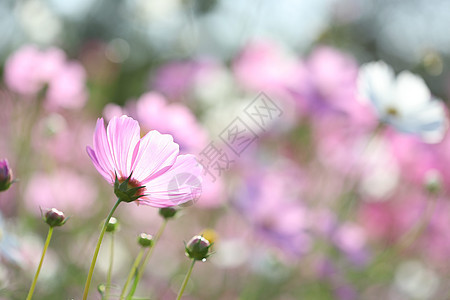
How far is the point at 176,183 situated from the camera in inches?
17.7

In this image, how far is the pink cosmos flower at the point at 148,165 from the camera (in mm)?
443

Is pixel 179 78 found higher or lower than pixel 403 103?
higher

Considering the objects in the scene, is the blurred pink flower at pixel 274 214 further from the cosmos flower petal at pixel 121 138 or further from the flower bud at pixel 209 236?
the cosmos flower petal at pixel 121 138

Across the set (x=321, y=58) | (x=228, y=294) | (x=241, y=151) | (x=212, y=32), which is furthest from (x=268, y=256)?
(x=212, y=32)

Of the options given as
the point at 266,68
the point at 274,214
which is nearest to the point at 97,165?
the point at 274,214

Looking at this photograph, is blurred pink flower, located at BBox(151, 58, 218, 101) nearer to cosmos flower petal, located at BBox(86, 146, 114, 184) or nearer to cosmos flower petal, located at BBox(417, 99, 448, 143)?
cosmos flower petal, located at BBox(417, 99, 448, 143)

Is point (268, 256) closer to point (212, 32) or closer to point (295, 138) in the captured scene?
point (295, 138)

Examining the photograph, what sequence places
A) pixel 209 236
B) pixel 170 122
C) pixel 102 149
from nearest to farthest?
1. pixel 102 149
2. pixel 209 236
3. pixel 170 122

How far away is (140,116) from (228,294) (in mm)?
447

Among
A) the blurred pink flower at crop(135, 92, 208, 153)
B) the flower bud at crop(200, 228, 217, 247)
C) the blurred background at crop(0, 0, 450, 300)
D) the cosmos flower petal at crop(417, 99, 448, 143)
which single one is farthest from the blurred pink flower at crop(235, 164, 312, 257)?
the flower bud at crop(200, 228, 217, 247)

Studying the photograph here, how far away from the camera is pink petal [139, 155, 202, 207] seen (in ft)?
1.46

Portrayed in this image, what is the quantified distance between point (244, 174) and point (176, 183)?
812mm

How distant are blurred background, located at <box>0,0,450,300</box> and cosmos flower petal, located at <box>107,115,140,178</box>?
0.78 ft

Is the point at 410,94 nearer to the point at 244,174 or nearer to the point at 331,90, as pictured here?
the point at 331,90
